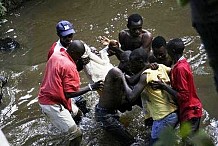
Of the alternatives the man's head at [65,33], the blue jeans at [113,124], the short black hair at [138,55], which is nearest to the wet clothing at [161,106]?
the short black hair at [138,55]

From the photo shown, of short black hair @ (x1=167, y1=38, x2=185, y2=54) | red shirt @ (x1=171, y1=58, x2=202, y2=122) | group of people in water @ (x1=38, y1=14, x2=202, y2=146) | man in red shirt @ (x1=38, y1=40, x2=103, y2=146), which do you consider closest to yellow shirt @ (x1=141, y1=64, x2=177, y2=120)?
group of people in water @ (x1=38, y1=14, x2=202, y2=146)

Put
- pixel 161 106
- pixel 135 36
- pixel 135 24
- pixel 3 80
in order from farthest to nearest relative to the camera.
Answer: pixel 3 80, pixel 135 36, pixel 135 24, pixel 161 106

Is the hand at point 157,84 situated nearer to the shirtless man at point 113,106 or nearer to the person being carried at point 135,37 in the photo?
the shirtless man at point 113,106

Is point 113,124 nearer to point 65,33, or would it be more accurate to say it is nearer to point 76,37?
point 65,33

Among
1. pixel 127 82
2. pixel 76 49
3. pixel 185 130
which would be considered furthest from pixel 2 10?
pixel 185 130

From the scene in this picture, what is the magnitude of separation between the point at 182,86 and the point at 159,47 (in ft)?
1.73

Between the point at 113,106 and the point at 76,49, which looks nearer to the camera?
the point at 76,49

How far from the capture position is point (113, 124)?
4645 mm

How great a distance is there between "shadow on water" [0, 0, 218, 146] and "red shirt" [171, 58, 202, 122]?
0.31m

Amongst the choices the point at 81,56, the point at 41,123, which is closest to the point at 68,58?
the point at 81,56

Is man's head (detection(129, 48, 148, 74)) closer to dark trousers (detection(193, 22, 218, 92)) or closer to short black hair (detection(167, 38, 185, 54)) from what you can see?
short black hair (detection(167, 38, 185, 54))

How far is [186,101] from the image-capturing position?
384cm

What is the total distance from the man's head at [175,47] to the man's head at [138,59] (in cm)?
23

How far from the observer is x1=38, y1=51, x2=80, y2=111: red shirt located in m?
4.23
